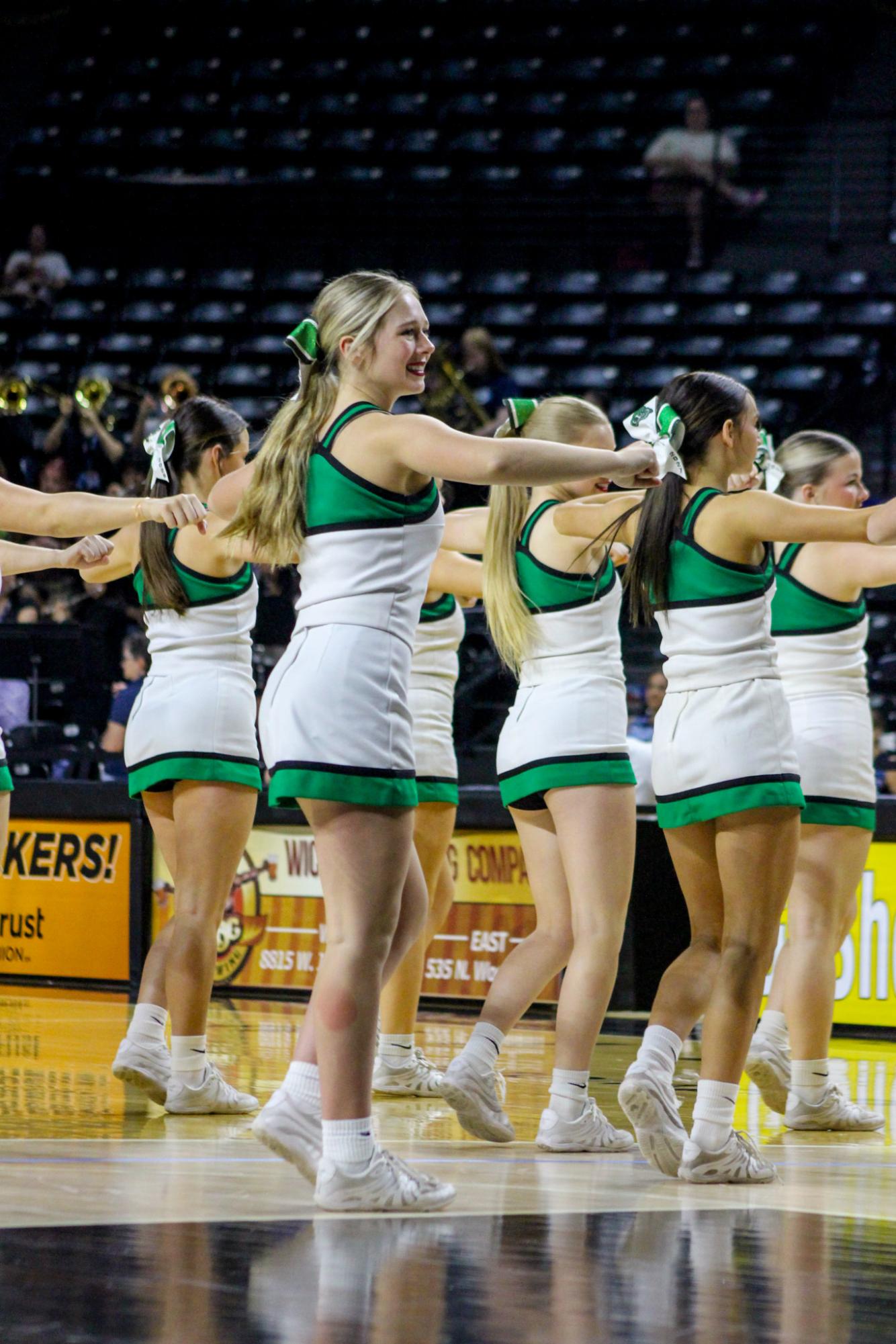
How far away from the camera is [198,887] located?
4.76 m

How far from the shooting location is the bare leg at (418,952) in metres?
5.39

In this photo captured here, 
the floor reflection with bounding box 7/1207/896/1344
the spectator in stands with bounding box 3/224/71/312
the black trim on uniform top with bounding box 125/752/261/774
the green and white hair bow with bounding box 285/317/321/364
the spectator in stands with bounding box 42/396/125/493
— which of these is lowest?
the floor reflection with bounding box 7/1207/896/1344

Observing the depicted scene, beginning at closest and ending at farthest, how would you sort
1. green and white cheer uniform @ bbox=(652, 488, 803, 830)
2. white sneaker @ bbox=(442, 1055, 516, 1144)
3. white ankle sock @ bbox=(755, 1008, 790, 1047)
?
green and white cheer uniform @ bbox=(652, 488, 803, 830) < white sneaker @ bbox=(442, 1055, 516, 1144) < white ankle sock @ bbox=(755, 1008, 790, 1047)

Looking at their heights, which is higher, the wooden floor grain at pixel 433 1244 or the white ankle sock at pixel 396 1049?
the white ankle sock at pixel 396 1049

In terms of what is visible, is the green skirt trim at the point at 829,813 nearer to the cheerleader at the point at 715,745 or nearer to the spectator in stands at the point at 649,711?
the cheerleader at the point at 715,745

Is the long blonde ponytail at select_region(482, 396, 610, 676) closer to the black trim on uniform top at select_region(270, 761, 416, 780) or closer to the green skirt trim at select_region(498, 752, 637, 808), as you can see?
the green skirt trim at select_region(498, 752, 637, 808)

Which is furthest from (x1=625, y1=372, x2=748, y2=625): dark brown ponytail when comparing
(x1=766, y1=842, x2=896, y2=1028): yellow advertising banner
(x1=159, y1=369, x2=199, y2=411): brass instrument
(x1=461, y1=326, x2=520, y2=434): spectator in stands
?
(x1=461, y1=326, x2=520, y2=434): spectator in stands

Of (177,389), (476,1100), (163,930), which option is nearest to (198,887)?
(163,930)

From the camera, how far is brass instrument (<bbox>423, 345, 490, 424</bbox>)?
40.4ft

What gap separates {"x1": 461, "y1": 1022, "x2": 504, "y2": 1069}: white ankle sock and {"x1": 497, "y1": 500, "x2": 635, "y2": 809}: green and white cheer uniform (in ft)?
1.81

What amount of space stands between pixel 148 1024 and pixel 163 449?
1.56m

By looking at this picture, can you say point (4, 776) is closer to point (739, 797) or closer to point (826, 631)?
point (739, 797)

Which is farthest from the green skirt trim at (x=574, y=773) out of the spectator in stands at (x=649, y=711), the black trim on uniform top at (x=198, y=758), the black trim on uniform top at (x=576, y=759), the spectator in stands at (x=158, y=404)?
the spectator in stands at (x=158, y=404)

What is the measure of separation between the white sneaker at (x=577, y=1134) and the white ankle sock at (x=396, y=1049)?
1.12 m
